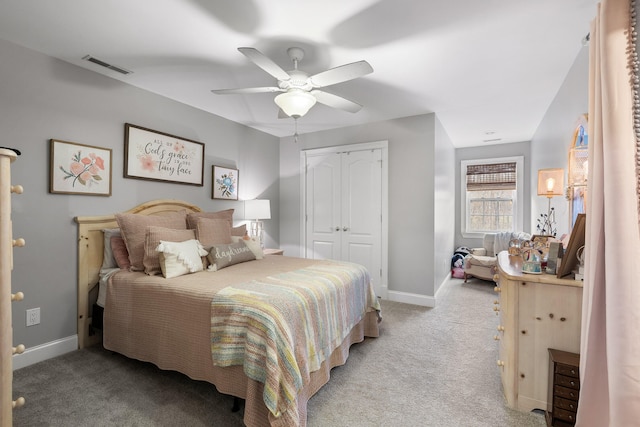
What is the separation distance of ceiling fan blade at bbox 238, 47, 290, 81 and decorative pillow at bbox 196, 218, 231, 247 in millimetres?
1594

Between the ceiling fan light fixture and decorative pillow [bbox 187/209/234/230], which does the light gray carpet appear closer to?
decorative pillow [bbox 187/209/234/230]

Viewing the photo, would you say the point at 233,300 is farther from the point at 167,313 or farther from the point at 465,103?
the point at 465,103

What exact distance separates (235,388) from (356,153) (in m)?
3.40

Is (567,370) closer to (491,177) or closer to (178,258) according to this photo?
(178,258)

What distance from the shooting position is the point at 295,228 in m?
4.93

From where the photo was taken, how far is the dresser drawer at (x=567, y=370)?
5.12 ft

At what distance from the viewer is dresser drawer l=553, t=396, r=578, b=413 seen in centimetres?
158

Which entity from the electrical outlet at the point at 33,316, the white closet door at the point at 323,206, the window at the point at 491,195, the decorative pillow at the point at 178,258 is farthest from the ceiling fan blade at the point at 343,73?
the window at the point at 491,195

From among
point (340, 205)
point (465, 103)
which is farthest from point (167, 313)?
point (465, 103)

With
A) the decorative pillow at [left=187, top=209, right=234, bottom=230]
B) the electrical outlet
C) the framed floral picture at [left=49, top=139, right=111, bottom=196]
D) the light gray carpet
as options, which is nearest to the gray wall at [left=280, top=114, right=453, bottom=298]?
the light gray carpet

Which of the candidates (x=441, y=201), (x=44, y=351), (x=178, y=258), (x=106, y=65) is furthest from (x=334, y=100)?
(x=44, y=351)

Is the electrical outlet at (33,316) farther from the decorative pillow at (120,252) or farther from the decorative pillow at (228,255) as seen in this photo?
the decorative pillow at (228,255)

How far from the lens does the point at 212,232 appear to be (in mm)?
→ 2951

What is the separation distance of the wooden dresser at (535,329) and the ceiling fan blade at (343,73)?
1.55m
